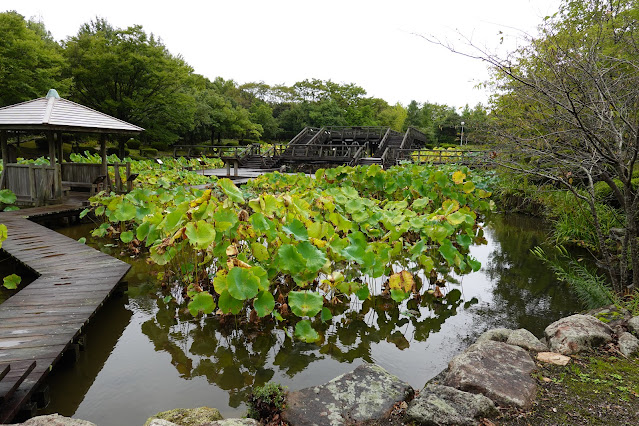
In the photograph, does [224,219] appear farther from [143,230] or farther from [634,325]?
[634,325]

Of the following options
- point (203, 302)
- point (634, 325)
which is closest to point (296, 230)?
point (203, 302)

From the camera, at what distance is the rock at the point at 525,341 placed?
272cm

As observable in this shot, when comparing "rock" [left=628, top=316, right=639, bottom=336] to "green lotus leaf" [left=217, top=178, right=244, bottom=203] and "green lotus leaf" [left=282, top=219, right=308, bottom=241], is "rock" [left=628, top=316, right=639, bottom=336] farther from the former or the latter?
"green lotus leaf" [left=217, top=178, right=244, bottom=203]

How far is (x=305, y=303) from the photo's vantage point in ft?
10.1

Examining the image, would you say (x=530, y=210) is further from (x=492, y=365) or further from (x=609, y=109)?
(x=492, y=365)

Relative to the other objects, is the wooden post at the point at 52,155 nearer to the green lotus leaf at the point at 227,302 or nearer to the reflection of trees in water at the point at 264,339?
the reflection of trees in water at the point at 264,339

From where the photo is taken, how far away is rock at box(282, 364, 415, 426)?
2.11 m

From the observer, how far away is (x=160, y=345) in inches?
135

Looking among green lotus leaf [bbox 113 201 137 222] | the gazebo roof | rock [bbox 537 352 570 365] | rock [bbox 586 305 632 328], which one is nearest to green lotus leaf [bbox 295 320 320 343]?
rock [bbox 537 352 570 365]

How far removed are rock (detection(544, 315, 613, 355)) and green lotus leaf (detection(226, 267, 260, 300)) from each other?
204cm

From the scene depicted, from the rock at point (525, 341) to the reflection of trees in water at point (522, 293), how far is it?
0.96 meters

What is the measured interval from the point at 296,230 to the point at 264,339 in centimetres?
98

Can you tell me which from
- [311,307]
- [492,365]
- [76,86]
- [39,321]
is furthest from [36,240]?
[76,86]

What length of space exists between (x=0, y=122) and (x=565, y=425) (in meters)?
9.56
